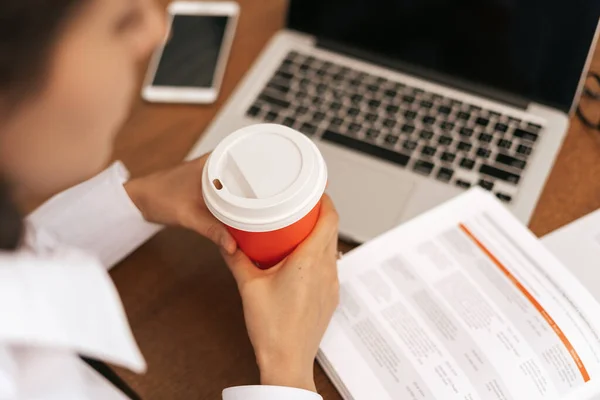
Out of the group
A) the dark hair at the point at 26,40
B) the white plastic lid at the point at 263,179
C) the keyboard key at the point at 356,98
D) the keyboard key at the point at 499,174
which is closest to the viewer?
the dark hair at the point at 26,40

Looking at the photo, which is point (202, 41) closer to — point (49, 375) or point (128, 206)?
point (128, 206)

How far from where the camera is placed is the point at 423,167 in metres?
0.78

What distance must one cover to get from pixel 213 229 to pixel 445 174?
0.31 meters

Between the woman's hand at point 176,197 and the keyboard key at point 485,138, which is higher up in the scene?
the keyboard key at point 485,138

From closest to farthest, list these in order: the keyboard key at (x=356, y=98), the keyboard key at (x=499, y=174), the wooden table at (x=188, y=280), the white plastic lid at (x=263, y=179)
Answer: the white plastic lid at (x=263, y=179)
the wooden table at (x=188, y=280)
the keyboard key at (x=499, y=174)
the keyboard key at (x=356, y=98)

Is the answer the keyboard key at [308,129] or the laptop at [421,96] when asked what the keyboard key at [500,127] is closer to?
the laptop at [421,96]

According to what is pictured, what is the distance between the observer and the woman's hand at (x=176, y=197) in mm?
670

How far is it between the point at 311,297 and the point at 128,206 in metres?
0.25

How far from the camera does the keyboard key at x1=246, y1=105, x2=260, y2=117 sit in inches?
33.7

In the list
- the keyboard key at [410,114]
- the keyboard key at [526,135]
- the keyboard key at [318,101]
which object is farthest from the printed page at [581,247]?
the keyboard key at [318,101]

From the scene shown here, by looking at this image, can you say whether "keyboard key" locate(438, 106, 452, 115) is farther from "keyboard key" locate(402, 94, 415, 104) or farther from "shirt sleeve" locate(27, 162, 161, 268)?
"shirt sleeve" locate(27, 162, 161, 268)

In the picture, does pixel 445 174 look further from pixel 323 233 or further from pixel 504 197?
pixel 323 233

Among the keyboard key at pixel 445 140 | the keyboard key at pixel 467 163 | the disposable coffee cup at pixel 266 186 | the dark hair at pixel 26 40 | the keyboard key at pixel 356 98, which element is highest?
the dark hair at pixel 26 40

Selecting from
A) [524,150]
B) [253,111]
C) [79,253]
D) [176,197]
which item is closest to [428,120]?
[524,150]
